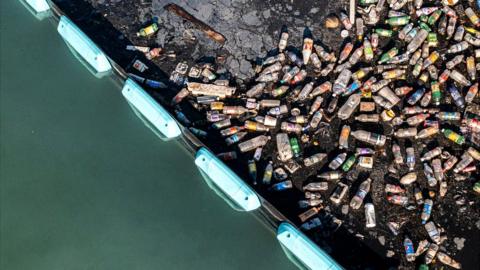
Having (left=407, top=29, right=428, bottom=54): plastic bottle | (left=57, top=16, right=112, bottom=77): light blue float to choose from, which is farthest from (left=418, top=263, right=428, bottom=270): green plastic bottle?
(left=57, top=16, right=112, bottom=77): light blue float

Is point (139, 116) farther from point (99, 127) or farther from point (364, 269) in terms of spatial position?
point (364, 269)

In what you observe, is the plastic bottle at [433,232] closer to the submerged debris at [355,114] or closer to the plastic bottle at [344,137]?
the submerged debris at [355,114]

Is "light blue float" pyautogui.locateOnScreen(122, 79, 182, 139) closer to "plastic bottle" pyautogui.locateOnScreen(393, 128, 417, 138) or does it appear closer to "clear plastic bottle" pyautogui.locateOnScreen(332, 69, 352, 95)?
"clear plastic bottle" pyautogui.locateOnScreen(332, 69, 352, 95)

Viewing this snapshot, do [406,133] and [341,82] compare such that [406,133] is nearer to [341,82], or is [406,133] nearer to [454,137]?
[454,137]

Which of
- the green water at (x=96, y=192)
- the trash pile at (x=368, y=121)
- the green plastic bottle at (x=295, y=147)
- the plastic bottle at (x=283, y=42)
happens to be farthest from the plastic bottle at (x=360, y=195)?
the plastic bottle at (x=283, y=42)

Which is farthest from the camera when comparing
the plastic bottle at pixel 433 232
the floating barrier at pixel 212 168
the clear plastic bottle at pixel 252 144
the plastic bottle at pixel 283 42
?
the plastic bottle at pixel 283 42

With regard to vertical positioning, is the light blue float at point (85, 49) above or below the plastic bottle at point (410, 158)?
above

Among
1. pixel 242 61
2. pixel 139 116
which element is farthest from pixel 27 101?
pixel 242 61
